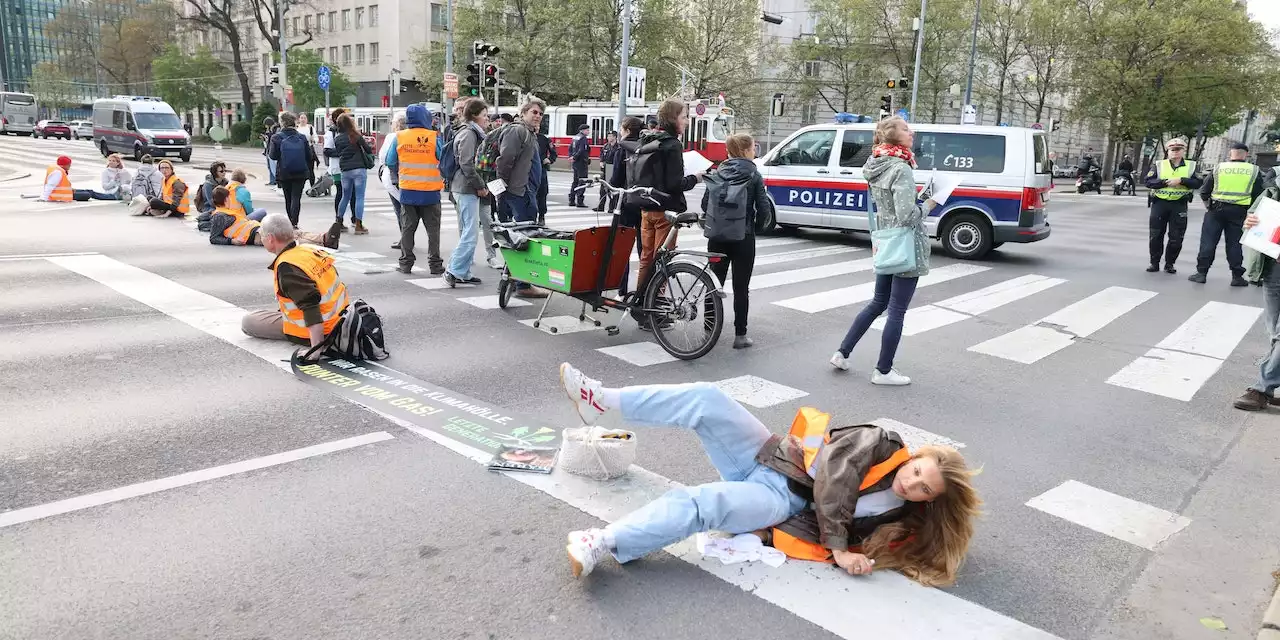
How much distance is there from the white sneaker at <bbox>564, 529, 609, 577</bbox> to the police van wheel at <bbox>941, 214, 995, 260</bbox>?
1128cm

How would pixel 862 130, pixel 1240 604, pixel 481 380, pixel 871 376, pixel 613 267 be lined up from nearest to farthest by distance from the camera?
pixel 1240 604
pixel 481 380
pixel 871 376
pixel 613 267
pixel 862 130

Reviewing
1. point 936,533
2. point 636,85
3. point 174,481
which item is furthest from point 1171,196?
point 636,85

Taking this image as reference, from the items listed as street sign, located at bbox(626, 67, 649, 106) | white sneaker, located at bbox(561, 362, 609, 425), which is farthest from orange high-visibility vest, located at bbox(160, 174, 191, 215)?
street sign, located at bbox(626, 67, 649, 106)

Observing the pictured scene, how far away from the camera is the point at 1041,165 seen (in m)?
12.9

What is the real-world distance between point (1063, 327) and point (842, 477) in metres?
6.41

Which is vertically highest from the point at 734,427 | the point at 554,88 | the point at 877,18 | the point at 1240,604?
the point at 877,18

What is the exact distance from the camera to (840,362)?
679cm

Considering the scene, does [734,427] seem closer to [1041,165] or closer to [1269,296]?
[1269,296]

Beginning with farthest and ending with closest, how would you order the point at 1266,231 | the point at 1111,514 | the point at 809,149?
the point at 809,149
the point at 1266,231
the point at 1111,514

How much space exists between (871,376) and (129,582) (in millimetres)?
5077

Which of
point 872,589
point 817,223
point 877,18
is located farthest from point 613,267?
point 877,18

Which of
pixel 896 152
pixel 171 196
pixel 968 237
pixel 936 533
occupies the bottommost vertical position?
pixel 936 533

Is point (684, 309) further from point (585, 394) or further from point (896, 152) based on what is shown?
point (585, 394)

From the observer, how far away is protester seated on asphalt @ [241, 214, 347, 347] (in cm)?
598
